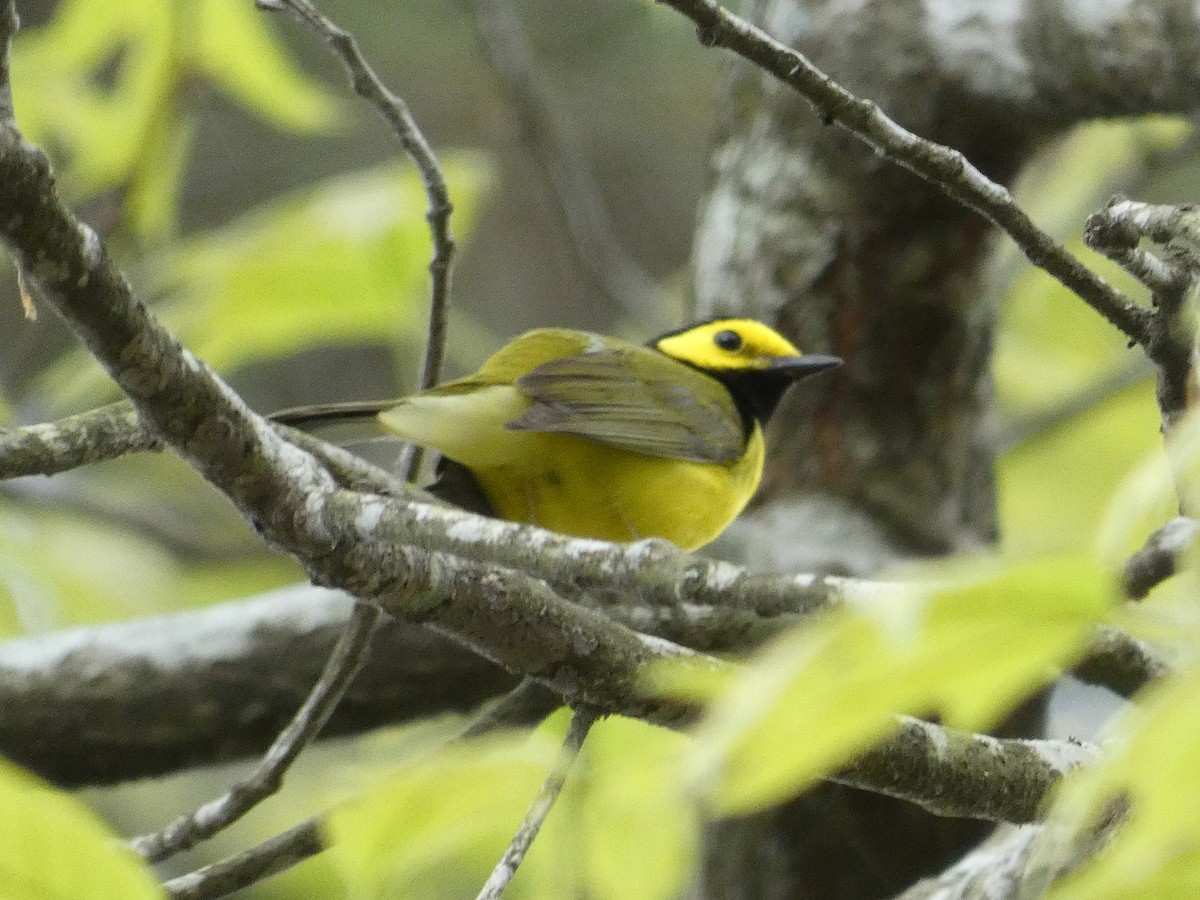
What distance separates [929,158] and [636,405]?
3.41 feet

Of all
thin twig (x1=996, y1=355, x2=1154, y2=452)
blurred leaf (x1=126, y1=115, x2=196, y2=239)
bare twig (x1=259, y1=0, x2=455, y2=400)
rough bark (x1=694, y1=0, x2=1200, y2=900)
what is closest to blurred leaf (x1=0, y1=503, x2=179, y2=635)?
blurred leaf (x1=126, y1=115, x2=196, y2=239)

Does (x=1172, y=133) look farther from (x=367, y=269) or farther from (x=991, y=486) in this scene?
(x=367, y=269)

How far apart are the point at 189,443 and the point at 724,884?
1285 mm

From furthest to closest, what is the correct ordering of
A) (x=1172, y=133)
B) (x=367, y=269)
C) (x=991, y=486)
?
(x=1172, y=133)
(x=991, y=486)
(x=367, y=269)

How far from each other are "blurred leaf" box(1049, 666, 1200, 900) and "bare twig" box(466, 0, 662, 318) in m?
2.13

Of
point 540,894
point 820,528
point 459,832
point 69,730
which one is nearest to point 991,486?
point 820,528

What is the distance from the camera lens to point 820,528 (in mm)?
2102

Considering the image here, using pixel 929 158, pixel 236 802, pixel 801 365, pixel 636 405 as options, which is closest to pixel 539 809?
pixel 236 802

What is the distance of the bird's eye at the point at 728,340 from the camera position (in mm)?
2174

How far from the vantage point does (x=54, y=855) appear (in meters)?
0.55

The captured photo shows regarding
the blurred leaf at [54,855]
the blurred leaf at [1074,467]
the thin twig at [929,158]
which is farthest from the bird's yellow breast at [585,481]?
the blurred leaf at [54,855]

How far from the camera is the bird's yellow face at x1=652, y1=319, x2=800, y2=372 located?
84.3 inches

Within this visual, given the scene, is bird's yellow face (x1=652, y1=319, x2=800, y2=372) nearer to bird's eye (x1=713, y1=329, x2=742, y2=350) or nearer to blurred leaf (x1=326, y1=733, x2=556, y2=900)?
bird's eye (x1=713, y1=329, x2=742, y2=350)

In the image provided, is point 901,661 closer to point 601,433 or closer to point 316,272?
point 601,433
